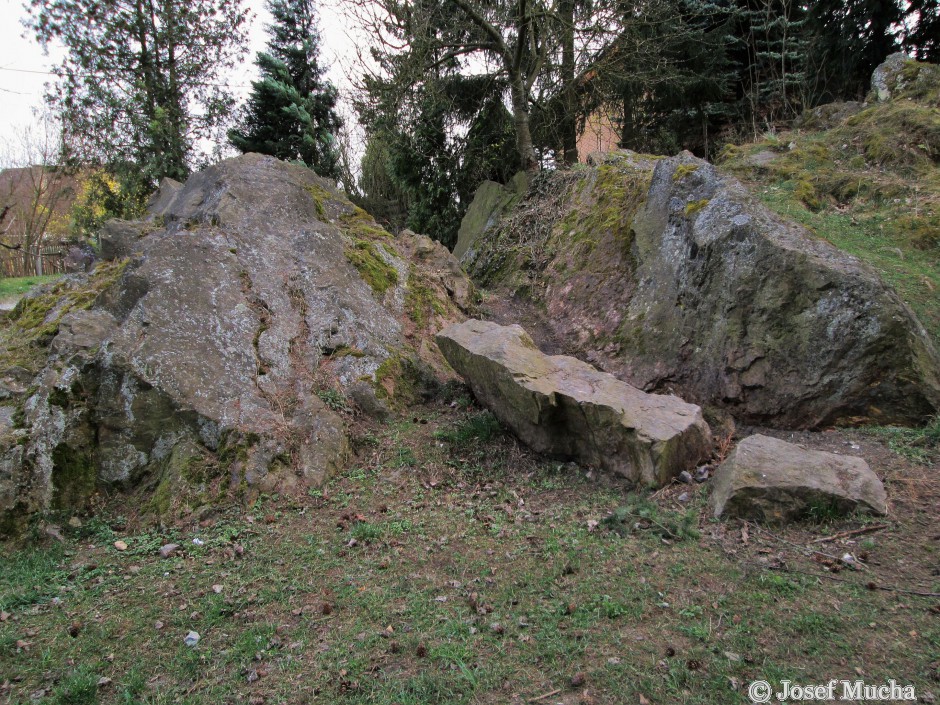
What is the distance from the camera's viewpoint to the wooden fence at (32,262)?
68.8 feet

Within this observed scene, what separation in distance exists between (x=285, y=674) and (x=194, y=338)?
137 inches

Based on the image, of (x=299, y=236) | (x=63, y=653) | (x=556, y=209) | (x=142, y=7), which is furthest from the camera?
(x=142, y=7)

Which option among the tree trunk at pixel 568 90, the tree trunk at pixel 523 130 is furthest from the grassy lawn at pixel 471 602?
the tree trunk at pixel 568 90

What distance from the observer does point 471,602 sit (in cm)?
364

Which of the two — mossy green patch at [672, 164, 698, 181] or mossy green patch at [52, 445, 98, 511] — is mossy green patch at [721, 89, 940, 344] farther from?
mossy green patch at [52, 445, 98, 511]

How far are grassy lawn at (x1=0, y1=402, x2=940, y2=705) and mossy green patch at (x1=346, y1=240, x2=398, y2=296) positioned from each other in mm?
3123

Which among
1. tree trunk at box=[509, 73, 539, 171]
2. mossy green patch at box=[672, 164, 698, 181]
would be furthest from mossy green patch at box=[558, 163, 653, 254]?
tree trunk at box=[509, 73, 539, 171]

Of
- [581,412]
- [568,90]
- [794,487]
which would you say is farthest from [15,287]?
[794,487]

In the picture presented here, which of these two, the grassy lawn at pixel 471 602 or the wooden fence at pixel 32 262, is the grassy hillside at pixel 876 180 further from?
the wooden fence at pixel 32 262

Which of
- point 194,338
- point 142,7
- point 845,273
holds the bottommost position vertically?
point 194,338

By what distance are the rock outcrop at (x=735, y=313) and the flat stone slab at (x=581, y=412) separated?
999mm

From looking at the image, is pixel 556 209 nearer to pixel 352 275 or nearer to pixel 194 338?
pixel 352 275

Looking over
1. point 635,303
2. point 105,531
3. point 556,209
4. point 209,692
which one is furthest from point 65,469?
point 556,209

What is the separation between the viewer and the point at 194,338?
18.1 feet
